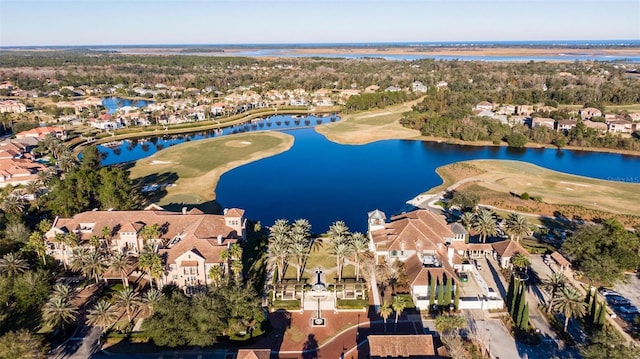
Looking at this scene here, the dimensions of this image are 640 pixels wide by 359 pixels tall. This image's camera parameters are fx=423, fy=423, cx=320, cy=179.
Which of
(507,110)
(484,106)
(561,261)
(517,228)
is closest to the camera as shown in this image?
(561,261)

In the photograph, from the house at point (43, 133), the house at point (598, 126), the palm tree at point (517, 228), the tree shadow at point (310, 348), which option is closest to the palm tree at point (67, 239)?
the tree shadow at point (310, 348)

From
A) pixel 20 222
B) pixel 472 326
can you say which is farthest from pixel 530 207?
pixel 20 222

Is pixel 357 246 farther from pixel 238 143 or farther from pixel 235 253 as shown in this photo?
pixel 238 143

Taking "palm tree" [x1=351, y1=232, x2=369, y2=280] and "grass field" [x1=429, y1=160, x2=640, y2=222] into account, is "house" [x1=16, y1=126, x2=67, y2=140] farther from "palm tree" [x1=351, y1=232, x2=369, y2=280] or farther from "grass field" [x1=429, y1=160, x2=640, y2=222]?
"grass field" [x1=429, y1=160, x2=640, y2=222]

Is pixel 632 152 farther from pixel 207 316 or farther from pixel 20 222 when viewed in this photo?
pixel 20 222

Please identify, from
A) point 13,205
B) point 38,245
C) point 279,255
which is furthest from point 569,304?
point 13,205

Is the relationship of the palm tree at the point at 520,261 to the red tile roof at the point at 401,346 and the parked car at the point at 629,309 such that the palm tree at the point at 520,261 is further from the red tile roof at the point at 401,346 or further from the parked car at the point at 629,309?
the red tile roof at the point at 401,346
